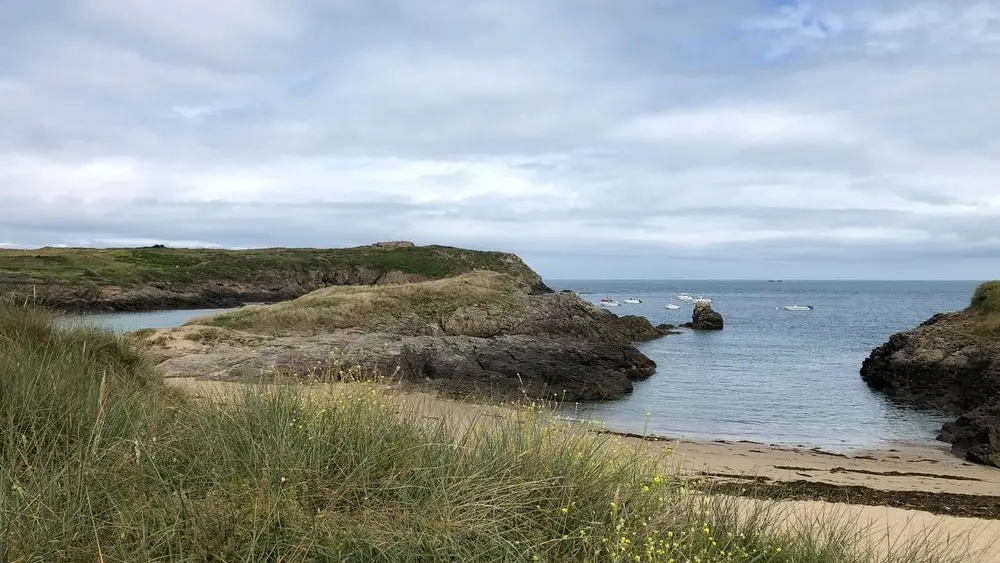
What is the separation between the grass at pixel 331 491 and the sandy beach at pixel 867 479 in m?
2.63

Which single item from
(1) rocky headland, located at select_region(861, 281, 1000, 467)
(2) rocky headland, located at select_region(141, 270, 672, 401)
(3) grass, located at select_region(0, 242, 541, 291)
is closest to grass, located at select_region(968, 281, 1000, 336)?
(1) rocky headland, located at select_region(861, 281, 1000, 467)

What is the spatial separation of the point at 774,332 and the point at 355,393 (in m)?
53.5

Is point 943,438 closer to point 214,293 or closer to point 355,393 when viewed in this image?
point 355,393

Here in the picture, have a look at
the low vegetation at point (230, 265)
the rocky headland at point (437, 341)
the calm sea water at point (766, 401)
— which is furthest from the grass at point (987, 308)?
the low vegetation at point (230, 265)

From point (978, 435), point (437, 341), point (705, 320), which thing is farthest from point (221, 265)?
point (978, 435)

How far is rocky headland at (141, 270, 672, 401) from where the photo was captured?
2147 centimetres

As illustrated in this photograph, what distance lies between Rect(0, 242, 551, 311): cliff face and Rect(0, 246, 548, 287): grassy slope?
0.26 feet

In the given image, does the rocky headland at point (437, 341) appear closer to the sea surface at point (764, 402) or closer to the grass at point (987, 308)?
the sea surface at point (764, 402)

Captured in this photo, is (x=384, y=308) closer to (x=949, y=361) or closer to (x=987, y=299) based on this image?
(x=949, y=361)

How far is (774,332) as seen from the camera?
53875 mm

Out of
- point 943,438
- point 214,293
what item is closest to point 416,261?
point 214,293

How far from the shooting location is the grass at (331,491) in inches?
140

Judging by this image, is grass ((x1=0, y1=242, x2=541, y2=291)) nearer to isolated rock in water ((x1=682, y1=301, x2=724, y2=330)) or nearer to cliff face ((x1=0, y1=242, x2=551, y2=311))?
cliff face ((x1=0, y1=242, x2=551, y2=311))

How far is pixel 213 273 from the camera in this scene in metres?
73.9
